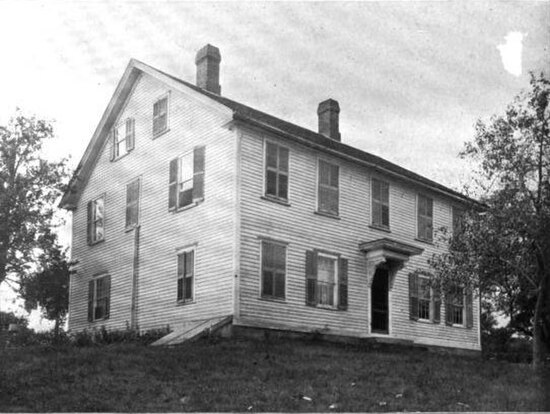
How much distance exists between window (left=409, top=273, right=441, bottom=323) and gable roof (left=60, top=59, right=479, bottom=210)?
135 inches

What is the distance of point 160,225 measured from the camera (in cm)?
2386

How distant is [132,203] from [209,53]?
594 centimetres

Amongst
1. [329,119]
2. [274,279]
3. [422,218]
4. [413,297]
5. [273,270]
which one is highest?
[329,119]

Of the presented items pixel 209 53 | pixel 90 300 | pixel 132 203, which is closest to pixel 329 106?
pixel 209 53

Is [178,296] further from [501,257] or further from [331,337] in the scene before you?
[501,257]

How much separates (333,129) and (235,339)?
13041 mm

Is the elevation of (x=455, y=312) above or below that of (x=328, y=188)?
below

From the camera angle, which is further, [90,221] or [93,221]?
[90,221]


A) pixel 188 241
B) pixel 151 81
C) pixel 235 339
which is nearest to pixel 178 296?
pixel 188 241

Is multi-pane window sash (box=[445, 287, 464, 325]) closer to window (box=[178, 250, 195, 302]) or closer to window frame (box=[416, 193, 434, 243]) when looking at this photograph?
window frame (box=[416, 193, 434, 243])

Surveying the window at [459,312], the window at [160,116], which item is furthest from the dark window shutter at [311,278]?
the window at [459,312]

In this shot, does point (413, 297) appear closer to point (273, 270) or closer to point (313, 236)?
point (313, 236)

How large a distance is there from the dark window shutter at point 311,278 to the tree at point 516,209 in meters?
4.90

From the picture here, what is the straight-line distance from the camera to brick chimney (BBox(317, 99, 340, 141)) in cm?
2992
